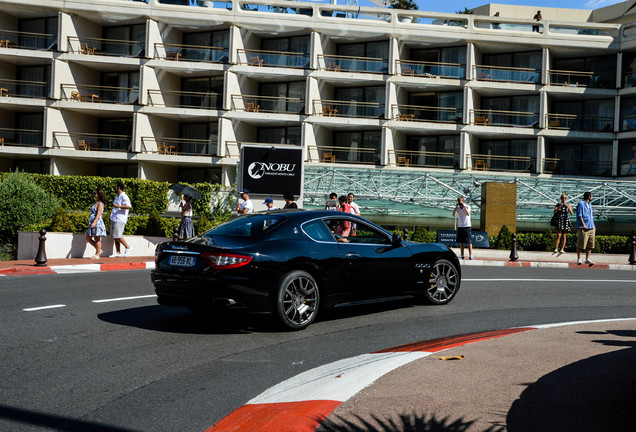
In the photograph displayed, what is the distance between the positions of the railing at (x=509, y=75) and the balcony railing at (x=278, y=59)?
11.6 m

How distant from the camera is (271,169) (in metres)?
23.2

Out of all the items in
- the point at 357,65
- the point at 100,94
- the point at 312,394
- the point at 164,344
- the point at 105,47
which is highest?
the point at 105,47

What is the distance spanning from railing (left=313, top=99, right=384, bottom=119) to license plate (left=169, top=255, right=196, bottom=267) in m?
34.9

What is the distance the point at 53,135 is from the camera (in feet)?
133

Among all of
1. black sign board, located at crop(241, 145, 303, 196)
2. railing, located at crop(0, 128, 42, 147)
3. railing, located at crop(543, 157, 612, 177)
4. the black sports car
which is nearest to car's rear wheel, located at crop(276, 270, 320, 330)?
the black sports car

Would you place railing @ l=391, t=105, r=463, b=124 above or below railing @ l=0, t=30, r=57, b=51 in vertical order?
below

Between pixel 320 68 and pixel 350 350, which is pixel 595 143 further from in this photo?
pixel 350 350

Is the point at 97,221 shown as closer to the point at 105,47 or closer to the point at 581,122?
the point at 105,47

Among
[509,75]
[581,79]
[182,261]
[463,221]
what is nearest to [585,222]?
[463,221]

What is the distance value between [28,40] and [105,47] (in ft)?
16.5

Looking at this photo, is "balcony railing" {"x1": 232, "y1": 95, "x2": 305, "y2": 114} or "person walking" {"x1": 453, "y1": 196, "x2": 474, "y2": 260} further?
"balcony railing" {"x1": 232, "y1": 95, "x2": 305, "y2": 114}

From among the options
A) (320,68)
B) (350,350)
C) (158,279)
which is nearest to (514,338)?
(350,350)

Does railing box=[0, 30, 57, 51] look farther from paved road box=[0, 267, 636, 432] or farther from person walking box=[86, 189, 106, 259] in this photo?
paved road box=[0, 267, 636, 432]

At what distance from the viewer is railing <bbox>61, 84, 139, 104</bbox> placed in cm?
4106
